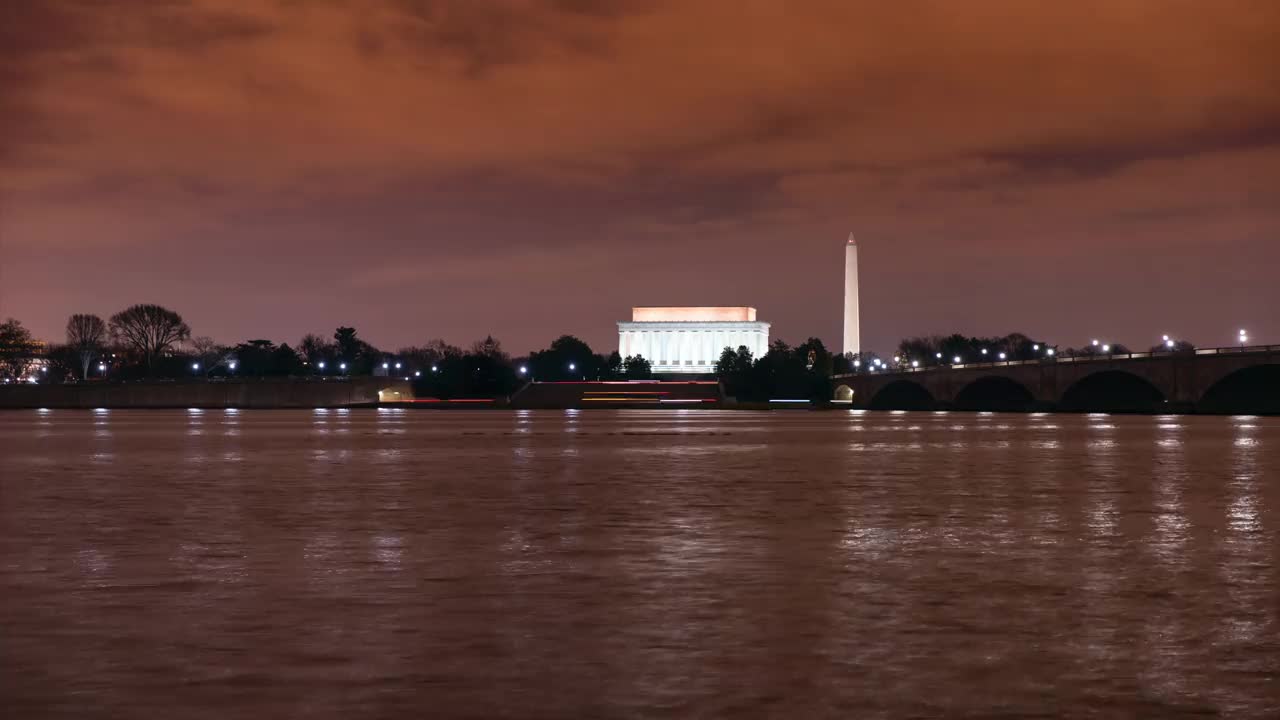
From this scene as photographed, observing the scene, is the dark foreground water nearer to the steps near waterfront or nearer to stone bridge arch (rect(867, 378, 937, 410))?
stone bridge arch (rect(867, 378, 937, 410))

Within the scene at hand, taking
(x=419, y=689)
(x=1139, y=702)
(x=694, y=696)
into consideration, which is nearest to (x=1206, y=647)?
(x=1139, y=702)

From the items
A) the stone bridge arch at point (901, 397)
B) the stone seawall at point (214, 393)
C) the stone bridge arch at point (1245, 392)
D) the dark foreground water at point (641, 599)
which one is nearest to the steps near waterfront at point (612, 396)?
the stone bridge arch at point (901, 397)

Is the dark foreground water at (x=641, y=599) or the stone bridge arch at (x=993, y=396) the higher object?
the stone bridge arch at (x=993, y=396)

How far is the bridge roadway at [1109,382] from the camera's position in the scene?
10275 centimetres

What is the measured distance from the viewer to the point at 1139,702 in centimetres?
966

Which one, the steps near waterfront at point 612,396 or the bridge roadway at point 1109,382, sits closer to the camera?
the bridge roadway at point 1109,382

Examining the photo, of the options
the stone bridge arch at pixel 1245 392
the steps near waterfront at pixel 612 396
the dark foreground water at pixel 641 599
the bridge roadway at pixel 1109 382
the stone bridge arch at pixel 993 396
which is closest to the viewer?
the dark foreground water at pixel 641 599

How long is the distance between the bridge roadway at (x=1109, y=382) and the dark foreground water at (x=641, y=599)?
75300 mm

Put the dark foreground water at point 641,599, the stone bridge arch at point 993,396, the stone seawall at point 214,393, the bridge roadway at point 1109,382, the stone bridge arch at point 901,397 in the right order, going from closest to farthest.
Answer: the dark foreground water at point 641,599 < the bridge roadway at point 1109,382 < the stone bridge arch at point 993,396 < the stone bridge arch at point 901,397 < the stone seawall at point 214,393

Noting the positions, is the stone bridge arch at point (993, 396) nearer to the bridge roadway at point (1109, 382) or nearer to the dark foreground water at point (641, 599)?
the bridge roadway at point (1109, 382)

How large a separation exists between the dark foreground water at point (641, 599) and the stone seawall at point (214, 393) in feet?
481

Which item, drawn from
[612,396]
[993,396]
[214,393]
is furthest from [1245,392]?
[214,393]

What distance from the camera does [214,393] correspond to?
180 meters

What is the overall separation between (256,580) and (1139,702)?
944 cm
